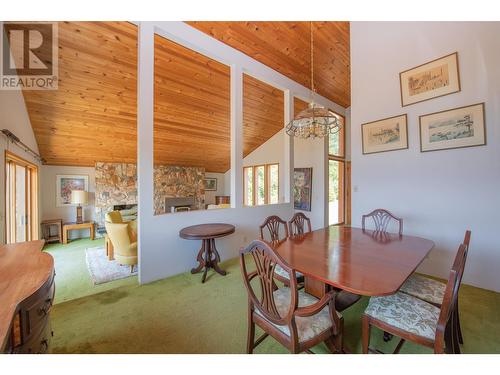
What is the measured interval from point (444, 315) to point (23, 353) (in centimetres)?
187

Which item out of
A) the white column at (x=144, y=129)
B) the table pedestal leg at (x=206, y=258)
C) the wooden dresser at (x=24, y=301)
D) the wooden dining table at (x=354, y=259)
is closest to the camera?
the wooden dresser at (x=24, y=301)

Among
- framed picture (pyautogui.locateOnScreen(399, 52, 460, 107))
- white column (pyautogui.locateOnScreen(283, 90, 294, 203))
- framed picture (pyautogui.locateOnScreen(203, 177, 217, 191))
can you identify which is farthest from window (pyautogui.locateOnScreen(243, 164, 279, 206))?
framed picture (pyautogui.locateOnScreen(399, 52, 460, 107))

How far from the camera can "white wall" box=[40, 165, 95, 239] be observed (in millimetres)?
4773

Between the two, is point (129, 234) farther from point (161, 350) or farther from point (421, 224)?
point (421, 224)

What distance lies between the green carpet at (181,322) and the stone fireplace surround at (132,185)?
3.45m

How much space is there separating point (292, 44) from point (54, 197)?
6105mm

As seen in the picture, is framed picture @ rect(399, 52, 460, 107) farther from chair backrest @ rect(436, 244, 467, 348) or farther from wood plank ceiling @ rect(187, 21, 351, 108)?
chair backrest @ rect(436, 244, 467, 348)

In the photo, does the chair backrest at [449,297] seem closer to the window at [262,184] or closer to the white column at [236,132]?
the white column at [236,132]

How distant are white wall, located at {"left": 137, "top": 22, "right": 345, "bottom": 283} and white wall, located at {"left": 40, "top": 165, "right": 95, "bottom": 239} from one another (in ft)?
12.4

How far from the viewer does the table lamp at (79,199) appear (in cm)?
481

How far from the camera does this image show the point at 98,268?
3.07 meters

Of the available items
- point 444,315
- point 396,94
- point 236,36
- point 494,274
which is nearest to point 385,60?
point 396,94

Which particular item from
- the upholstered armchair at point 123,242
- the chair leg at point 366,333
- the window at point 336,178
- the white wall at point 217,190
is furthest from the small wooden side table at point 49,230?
the window at point 336,178

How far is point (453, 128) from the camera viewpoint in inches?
98.9
